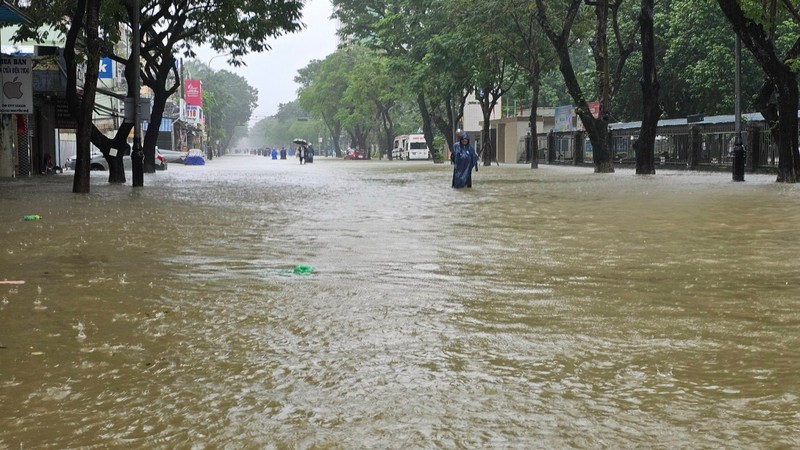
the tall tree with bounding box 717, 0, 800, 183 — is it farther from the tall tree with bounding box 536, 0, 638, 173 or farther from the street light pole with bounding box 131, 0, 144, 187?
the street light pole with bounding box 131, 0, 144, 187

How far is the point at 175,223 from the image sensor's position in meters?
14.4

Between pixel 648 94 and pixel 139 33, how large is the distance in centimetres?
1640

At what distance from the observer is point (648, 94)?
106 feet

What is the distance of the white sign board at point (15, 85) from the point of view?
27.9 metres

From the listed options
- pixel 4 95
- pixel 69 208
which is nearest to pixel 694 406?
pixel 69 208

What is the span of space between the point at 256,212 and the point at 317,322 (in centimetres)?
1067

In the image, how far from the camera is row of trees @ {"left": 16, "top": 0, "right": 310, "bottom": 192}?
76.9ft

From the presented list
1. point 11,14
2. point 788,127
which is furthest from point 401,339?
point 11,14

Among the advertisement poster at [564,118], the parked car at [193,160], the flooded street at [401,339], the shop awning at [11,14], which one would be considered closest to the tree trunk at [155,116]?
the shop awning at [11,14]

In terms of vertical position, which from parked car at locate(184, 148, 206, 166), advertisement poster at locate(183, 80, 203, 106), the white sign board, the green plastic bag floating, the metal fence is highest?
advertisement poster at locate(183, 80, 203, 106)

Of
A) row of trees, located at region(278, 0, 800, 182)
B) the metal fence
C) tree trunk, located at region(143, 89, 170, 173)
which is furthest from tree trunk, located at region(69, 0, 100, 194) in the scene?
the metal fence

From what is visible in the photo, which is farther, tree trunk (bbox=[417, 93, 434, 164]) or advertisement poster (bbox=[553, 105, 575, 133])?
tree trunk (bbox=[417, 93, 434, 164])

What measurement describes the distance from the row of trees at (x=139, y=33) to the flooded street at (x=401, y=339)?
11286 millimetres

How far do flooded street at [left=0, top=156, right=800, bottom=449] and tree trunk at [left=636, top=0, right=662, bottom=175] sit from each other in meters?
19.7
